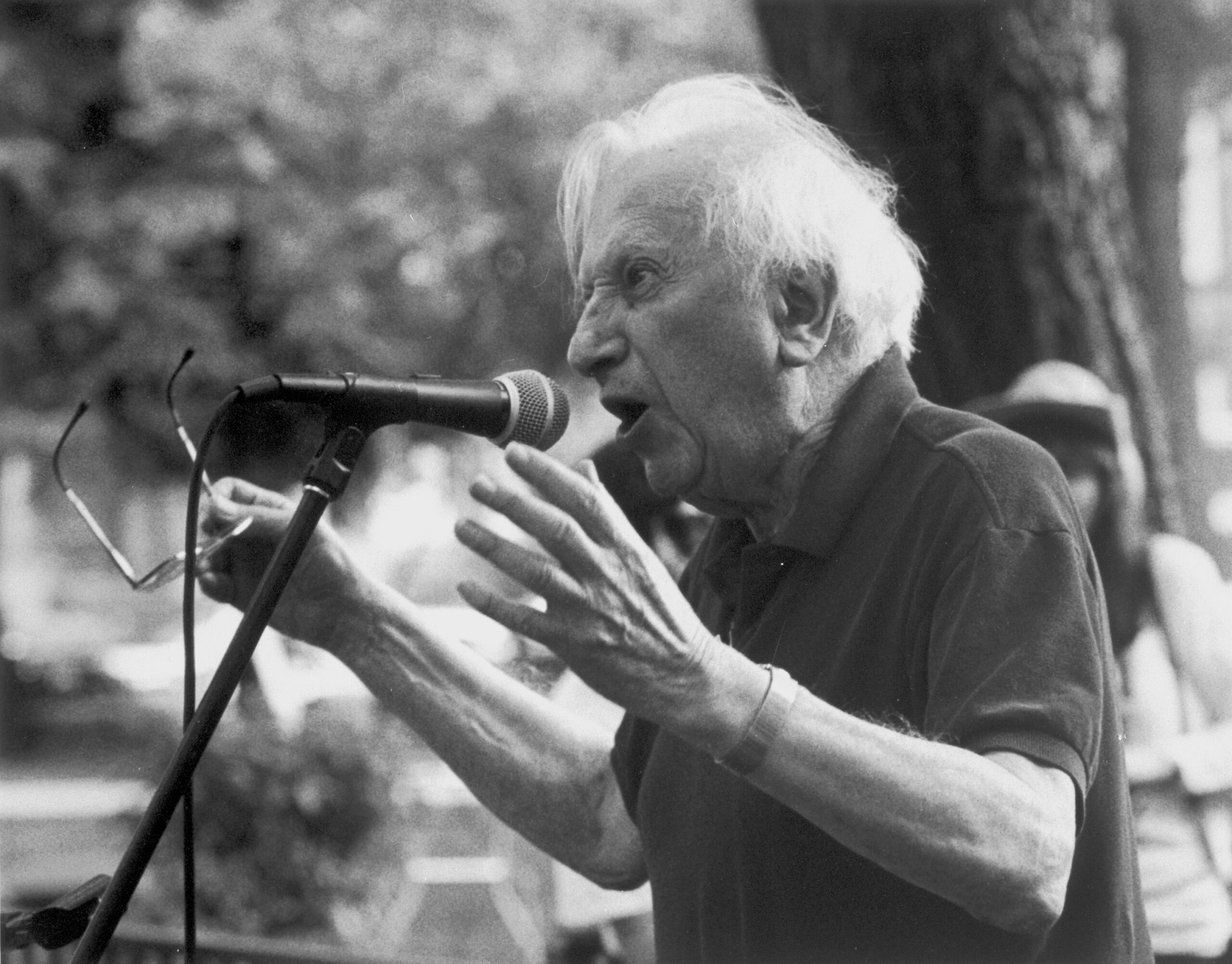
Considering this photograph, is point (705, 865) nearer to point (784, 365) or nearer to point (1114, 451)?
point (784, 365)

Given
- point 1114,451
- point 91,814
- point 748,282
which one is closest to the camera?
point 748,282

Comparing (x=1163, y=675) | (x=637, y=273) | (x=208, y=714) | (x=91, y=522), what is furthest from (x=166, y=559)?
(x=1163, y=675)

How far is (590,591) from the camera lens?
4.43ft

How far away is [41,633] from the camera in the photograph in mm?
15836

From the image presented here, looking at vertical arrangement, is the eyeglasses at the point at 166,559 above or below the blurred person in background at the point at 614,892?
above

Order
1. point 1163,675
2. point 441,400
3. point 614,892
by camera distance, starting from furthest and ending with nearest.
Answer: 1. point 614,892
2. point 1163,675
3. point 441,400

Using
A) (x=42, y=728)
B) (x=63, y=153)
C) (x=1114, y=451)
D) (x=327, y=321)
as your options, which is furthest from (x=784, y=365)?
(x=42, y=728)

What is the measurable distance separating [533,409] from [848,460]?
0.37 meters

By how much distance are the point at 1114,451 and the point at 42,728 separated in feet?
45.8

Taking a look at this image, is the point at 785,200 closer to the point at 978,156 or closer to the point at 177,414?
the point at 177,414

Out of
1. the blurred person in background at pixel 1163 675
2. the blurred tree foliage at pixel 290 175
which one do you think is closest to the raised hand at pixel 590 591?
the blurred person in background at pixel 1163 675

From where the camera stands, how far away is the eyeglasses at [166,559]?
1.86 meters

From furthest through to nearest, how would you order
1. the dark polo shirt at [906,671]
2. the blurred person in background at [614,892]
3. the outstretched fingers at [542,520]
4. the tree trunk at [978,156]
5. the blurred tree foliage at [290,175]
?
the blurred tree foliage at [290,175] → the tree trunk at [978,156] → the blurred person in background at [614,892] → the dark polo shirt at [906,671] → the outstretched fingers at [542,520]

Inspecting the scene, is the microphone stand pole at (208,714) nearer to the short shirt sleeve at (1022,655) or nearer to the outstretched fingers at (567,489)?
the outstretched fingers at (567,489)
